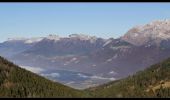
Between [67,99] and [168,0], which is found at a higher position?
[168,0]

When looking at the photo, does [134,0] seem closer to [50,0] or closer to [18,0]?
[50,0]

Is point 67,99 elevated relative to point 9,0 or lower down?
lower down

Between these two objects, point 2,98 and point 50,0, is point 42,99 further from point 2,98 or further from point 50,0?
point 50,0

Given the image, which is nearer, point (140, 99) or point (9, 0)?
point (140, 99)

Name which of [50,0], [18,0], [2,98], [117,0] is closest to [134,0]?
[117,0]

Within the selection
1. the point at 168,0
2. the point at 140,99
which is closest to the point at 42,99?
the point at 140,99

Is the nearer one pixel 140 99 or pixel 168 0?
pixel 140 99

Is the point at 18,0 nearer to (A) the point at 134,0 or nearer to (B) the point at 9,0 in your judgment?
(B) the point at 9,0

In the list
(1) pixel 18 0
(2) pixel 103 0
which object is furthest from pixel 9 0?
(2) pixel 103 0
